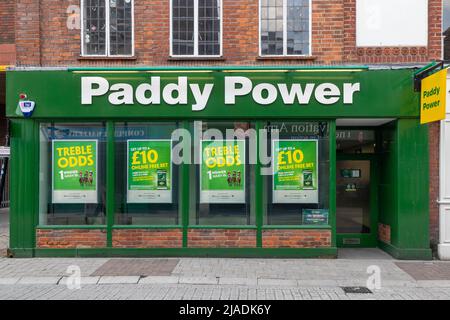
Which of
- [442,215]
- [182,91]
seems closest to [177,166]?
[182,91]

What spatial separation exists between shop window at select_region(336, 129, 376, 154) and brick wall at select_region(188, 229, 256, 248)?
2.96 meters

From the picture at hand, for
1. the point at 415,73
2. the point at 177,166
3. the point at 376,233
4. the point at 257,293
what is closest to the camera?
the point at 257,293

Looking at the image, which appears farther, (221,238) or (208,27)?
(208,27)

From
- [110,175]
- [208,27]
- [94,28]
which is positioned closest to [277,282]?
[110,175]

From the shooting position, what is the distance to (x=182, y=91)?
859 centimetres

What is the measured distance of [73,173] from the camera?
8977mm

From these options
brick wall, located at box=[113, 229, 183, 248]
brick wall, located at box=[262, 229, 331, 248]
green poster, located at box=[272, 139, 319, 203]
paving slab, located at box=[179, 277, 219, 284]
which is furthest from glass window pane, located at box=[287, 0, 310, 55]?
paving slab, located at box=[179, 277, 219, 284]

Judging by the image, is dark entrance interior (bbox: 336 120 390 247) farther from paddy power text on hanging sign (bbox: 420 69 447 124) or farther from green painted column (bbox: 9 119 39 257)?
green painted column (bbox: 9 119 39 257)

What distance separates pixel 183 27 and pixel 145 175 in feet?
10.7

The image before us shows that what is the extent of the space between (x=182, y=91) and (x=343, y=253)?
485cm

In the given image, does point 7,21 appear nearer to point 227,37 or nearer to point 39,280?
point 227,37

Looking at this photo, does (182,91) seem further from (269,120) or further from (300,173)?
(300,173)

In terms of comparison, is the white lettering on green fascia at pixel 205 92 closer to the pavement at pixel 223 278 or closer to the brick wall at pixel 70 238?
the brick wall at pixel 70 238

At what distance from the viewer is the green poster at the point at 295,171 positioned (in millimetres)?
8836
